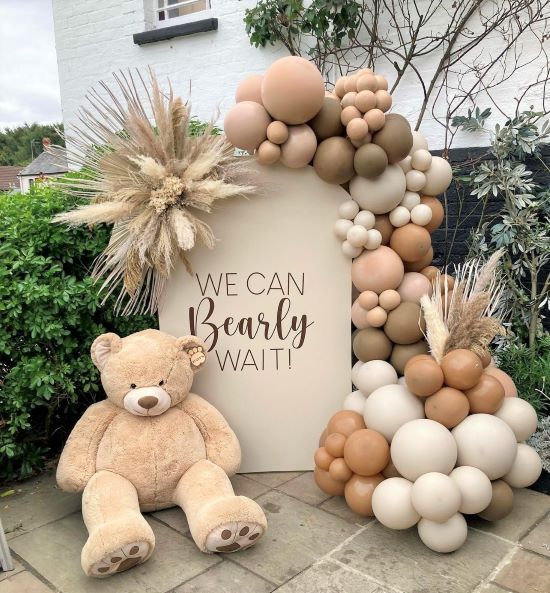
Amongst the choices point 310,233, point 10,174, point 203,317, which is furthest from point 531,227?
point 10,174

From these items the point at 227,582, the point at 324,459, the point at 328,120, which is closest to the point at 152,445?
the point at 227,582

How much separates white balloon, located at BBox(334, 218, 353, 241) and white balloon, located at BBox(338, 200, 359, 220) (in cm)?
2

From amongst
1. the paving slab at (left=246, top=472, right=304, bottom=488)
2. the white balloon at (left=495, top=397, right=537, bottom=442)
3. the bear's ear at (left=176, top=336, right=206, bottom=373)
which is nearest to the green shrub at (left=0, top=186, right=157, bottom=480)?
the bear's ear at (left=176, top=336, right=206, bottom=373)

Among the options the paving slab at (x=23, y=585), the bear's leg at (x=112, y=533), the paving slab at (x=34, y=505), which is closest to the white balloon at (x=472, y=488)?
the bear's leg at (x=112, y=533)

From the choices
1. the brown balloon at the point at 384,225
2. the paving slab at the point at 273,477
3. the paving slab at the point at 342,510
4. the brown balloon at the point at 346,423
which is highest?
the brown balloon at the point at 384,225

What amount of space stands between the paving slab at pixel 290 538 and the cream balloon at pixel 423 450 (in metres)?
0.42

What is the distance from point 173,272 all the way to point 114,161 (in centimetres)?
56

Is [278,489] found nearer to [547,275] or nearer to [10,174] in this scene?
[547,275]

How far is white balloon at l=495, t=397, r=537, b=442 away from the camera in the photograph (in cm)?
231

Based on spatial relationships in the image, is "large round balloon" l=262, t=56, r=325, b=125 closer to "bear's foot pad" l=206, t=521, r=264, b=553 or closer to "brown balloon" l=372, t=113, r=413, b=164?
"brown balloon" l=372, t=113, r=413, b=164

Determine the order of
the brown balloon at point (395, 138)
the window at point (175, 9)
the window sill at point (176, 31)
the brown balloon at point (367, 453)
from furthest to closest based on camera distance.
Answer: the window at point (175, 9) → the window sill at point (176, 31) → the brown balloon at point (395, 138) → the brown balloon at point (367, 453)

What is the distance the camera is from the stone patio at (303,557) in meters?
1.98

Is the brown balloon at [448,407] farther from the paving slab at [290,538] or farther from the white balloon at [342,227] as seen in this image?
the white balloon at [342,227]

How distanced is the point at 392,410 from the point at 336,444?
0.95ft
